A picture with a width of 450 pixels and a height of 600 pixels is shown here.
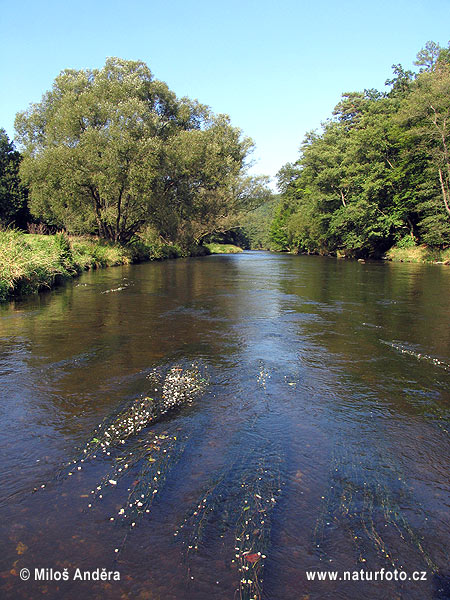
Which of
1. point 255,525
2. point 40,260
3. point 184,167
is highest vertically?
point 184,167

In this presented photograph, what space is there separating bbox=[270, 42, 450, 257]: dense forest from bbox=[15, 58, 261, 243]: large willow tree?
1453cm

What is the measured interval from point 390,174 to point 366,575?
45.9 metres

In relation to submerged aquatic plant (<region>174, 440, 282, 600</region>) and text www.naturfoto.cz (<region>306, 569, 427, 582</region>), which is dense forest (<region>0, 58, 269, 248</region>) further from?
text www.naturfoto.cz (<region>306, 569, 427, 582</region>)

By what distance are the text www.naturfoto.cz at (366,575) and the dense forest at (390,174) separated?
38832 millimetres

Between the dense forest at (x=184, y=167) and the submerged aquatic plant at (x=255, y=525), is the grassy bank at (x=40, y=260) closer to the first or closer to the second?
the dense forest at (x=184, y=167)

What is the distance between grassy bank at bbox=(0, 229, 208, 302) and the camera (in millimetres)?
15133

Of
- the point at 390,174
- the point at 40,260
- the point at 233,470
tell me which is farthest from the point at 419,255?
the point at 233,470

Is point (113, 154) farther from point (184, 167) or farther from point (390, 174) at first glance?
point (390, 174)

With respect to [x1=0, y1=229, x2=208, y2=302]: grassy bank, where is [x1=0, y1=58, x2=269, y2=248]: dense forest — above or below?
above

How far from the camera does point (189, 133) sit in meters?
44.2

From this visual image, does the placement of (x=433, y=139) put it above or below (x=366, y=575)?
above

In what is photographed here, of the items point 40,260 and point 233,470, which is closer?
point 233,470

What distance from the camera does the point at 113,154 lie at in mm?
31875

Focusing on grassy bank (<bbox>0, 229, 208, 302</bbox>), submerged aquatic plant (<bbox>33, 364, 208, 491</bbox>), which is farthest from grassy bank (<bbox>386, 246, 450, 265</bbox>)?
submerged aquatic plant (<bbox>33, 364, 208, 491</bbox>)
